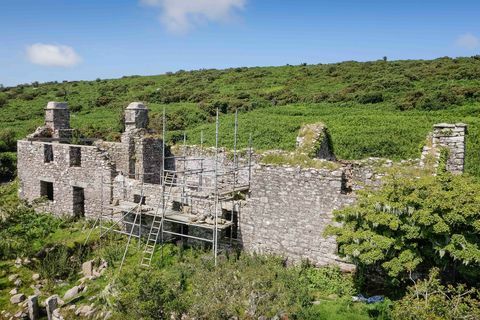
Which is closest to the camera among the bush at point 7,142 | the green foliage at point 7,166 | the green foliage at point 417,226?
the green foliage at point 417,226

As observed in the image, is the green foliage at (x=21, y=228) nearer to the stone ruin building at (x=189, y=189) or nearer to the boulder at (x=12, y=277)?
the stone ruin building at (x=189, y=189)

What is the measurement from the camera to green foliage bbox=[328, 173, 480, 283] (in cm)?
1026

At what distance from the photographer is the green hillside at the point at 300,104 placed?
111 ft

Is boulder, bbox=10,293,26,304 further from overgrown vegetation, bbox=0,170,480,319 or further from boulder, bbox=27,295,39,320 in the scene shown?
overgrown vegetation, bbox=0,170,480,319

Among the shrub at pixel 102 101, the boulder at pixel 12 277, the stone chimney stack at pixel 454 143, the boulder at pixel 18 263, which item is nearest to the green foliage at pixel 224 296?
the stone chimney stack at pixel 454 143

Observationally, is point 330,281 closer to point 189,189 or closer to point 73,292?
point 189,189

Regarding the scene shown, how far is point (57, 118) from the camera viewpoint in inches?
880

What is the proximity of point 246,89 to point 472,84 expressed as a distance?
32.5m

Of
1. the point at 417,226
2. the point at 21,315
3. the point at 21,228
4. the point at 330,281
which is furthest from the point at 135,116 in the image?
the point at 417,226

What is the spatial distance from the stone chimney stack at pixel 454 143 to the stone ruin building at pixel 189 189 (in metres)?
0.03

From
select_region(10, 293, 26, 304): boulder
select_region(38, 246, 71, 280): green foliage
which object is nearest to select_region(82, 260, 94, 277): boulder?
select_region(38, 246, 71, 280): green foliage

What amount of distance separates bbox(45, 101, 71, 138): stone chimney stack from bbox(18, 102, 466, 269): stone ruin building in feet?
0.17

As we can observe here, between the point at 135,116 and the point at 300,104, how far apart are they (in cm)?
3475

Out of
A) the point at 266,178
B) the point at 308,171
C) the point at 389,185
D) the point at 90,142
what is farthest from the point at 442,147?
the point at 90,142
